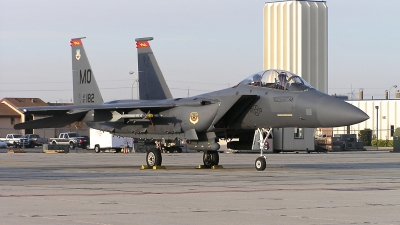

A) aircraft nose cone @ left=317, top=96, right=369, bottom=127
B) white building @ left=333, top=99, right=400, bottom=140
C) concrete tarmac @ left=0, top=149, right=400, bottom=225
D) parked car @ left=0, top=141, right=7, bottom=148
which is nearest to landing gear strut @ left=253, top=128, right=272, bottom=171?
aircraft nose cone @ left=317, top=96, right=369, bottom=127

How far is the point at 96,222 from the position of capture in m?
8.18

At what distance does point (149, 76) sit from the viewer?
2577 cm

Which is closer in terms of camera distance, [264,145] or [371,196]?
[371,196]

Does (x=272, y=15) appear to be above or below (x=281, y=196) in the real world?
above

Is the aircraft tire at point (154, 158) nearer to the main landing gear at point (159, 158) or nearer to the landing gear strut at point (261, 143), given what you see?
the main landing gear at point (159, 158)

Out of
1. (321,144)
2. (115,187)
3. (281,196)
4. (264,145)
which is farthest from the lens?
(321,144)

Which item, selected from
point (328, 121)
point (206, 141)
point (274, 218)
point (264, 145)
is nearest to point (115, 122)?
point (206, 141)

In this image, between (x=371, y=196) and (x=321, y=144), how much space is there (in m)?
41.2

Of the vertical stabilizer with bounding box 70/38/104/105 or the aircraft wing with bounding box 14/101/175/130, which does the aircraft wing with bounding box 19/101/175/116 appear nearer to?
the aircraft wing with bounding box 14/101/175/130

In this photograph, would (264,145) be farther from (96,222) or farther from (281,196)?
(96,222)

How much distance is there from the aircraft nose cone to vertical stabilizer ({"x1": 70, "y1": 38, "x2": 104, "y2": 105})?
952 cm

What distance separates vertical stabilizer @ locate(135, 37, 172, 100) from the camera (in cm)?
2570

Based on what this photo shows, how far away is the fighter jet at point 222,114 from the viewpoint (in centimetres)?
1870

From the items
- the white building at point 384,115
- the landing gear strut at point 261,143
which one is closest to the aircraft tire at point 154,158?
the landing gear strut at point 261,143
